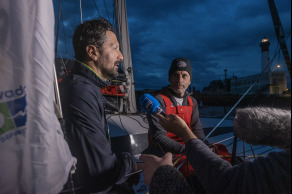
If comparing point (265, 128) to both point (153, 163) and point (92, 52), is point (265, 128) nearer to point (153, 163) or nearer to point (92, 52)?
point (153, 163)

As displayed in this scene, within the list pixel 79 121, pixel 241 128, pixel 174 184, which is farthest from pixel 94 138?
pixel 241 128

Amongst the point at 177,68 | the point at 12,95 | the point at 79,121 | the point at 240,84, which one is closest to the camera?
the point at 12,95

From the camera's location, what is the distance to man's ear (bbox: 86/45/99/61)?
146 centimetres

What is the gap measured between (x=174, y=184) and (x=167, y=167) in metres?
0.10

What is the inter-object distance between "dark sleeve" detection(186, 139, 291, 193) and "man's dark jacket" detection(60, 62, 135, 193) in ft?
1.97

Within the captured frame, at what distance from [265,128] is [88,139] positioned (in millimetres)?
952

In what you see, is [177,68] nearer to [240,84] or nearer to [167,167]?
[167,167]

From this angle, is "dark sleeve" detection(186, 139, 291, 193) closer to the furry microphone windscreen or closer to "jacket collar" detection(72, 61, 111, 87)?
the furry microphone windscreen

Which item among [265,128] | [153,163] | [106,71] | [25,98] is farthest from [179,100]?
[25,98]

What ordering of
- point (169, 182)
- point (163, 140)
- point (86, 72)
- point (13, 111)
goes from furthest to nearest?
point (163, 140) < point (86, 72) < point (169, 182) < point (13, 111)

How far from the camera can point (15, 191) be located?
0.79 meters

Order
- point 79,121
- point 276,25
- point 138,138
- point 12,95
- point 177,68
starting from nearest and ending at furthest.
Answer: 1. point 12,95
2. point 276,25
3. point 79,121
4. point 177,68
5. point 138,138

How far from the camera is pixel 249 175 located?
67 cm

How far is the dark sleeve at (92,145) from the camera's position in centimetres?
108
